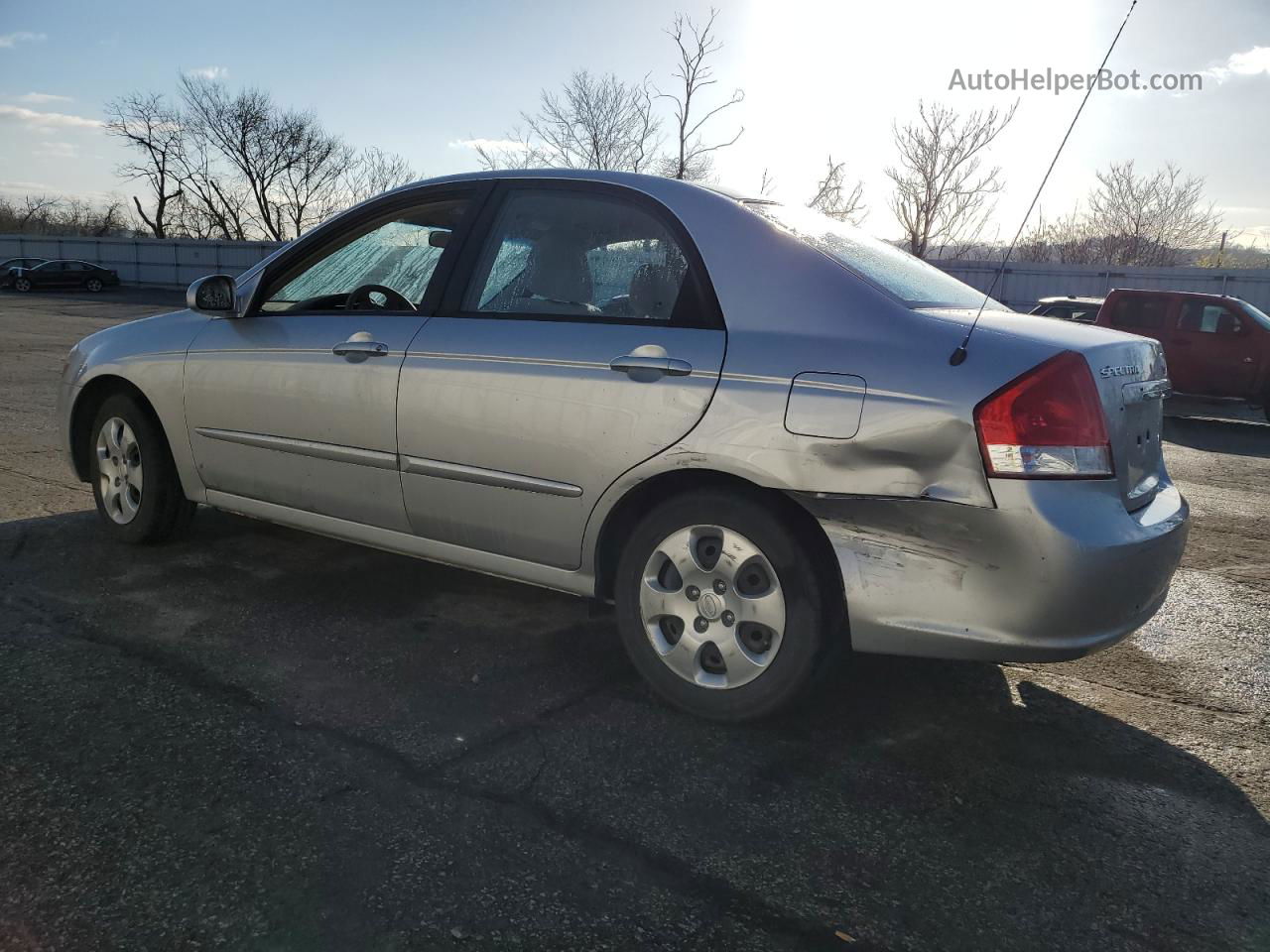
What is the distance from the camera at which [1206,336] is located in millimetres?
12789

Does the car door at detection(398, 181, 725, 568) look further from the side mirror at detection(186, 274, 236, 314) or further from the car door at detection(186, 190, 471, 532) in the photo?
the side mirror at detection(186, 274, 236, 314)

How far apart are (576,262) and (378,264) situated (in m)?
1.11

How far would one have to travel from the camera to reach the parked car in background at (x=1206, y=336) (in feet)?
41.0

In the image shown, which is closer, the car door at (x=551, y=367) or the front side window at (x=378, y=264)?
the car door at (x=551, y=367)

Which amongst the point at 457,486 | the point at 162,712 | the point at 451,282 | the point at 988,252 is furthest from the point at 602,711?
the point at 988,252

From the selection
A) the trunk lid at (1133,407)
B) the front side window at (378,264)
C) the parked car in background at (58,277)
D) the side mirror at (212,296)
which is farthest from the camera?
the parked car in background at (58,277)

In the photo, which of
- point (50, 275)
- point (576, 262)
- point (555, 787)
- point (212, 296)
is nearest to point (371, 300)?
point (212, 296)

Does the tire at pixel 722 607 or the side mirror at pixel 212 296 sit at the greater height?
the side mirror at pixel 212 296

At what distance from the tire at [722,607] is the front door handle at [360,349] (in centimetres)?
121

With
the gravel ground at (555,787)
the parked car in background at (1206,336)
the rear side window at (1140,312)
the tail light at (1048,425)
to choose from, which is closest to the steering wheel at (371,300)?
the gravel ground at (555,787)

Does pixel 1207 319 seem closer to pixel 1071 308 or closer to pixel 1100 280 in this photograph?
pixel 1071 308

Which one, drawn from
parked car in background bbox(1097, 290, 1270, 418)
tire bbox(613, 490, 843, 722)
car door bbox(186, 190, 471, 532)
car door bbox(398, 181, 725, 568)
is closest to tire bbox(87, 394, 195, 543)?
car door bbox(186, 190, 471, 532)

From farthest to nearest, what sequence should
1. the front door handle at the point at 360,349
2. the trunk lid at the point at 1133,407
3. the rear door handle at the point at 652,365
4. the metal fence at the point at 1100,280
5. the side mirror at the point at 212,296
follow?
the metal fence at the point at 1100,280 < the side mirror at the point at 212,296 < the front door handle at the point at 360,349 < the rear door handle at the point at 652,365 < the trunk lid at the point at 1133,407

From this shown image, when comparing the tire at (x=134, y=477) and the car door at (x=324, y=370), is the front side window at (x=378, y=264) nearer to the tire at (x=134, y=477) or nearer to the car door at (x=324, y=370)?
the car door at (x=324, y=370)
